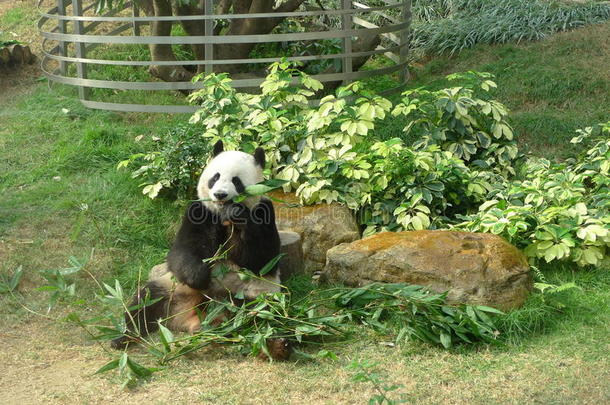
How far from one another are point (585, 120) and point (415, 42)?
12.0ft

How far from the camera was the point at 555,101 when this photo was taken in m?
9.07

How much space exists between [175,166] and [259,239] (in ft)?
6.86

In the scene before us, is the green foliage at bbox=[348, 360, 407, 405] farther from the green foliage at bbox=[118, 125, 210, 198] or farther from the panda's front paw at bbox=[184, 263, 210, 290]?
the green foliage at bbox=[118, 125, 210, 198]

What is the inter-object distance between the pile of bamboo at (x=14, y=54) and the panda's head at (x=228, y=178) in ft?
21.4

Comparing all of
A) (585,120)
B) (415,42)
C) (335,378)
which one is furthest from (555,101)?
(335,378)

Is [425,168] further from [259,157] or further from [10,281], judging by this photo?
[10,281]

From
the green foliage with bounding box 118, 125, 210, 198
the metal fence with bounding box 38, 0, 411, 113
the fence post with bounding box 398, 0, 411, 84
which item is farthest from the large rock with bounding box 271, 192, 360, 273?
the fence post with bounding box 398, 0, 411, 84

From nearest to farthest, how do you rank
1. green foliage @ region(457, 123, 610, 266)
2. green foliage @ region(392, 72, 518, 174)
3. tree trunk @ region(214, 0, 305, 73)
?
green foliage @ region(457, 123, 610, 266), green foliage @ region(392, 72, 518, 174), tree trunk @ region(214, 0, 305, 73)

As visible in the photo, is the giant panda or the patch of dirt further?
the patch of dirt

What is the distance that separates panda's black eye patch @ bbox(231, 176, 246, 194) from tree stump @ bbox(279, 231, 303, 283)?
942mm

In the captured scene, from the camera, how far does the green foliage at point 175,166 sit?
6.71 m

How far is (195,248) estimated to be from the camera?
4961mm

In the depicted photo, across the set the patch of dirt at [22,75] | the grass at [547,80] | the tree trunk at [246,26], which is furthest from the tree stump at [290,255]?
the patch of dirt at [22,75]

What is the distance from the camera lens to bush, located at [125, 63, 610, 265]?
5.83 meters
